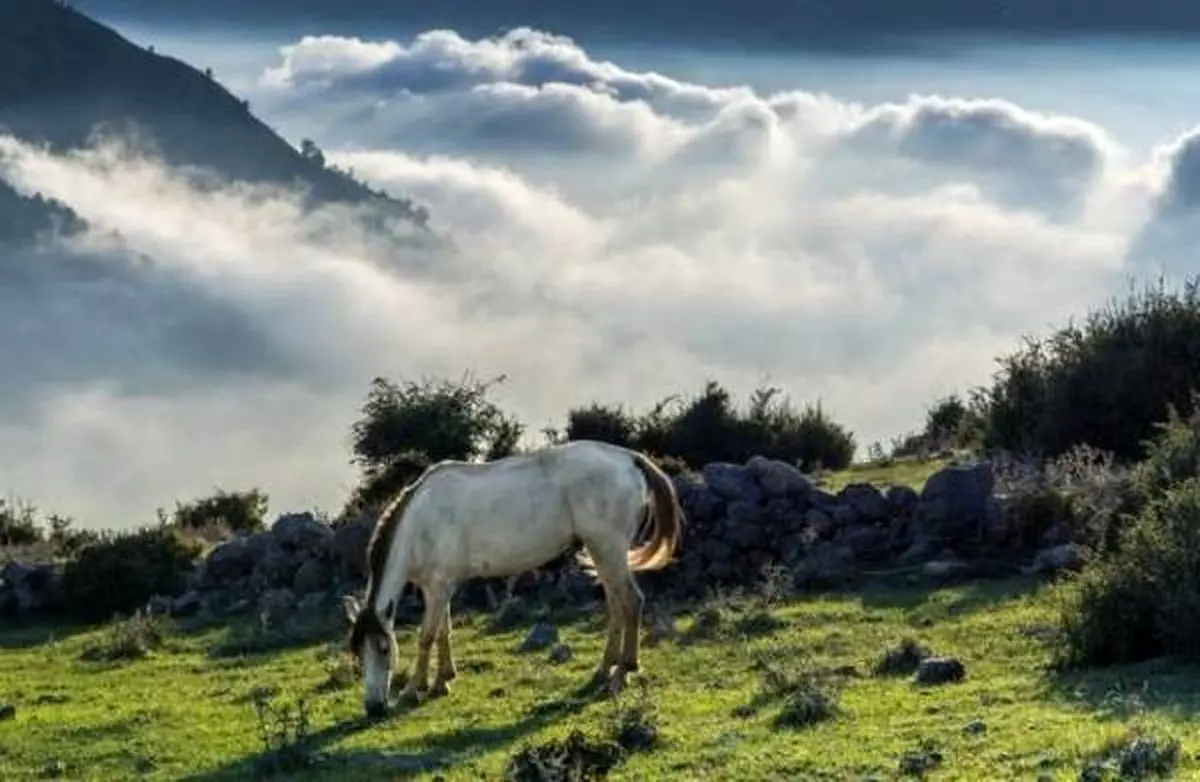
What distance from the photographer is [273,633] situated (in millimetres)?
22500

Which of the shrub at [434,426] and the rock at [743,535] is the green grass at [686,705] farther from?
the shrub at [434,426]

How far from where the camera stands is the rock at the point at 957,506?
22.8m

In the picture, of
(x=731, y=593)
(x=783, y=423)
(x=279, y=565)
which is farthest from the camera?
(x=783, y=423)

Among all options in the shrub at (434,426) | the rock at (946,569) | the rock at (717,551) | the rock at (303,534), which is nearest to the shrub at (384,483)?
the rock at (303,534)

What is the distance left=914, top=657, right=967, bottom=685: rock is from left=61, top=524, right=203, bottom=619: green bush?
12.8m

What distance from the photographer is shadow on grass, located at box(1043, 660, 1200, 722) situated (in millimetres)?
13078

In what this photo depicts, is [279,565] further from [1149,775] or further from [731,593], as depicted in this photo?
[1149,775]

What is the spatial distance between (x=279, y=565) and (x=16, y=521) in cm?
1045

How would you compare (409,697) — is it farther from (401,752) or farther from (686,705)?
(686,705)

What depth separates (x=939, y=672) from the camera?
15648mm

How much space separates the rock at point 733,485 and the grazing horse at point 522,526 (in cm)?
625

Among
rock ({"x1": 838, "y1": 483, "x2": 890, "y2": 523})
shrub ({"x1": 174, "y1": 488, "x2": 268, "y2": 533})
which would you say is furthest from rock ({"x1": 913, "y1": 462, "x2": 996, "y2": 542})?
shrub ({"x1": 174, "y1": 488, "x2": 268, "y2": 533})

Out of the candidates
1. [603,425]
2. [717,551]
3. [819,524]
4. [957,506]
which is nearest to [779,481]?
[819,524]

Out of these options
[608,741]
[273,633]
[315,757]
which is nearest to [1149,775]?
[608,741]
